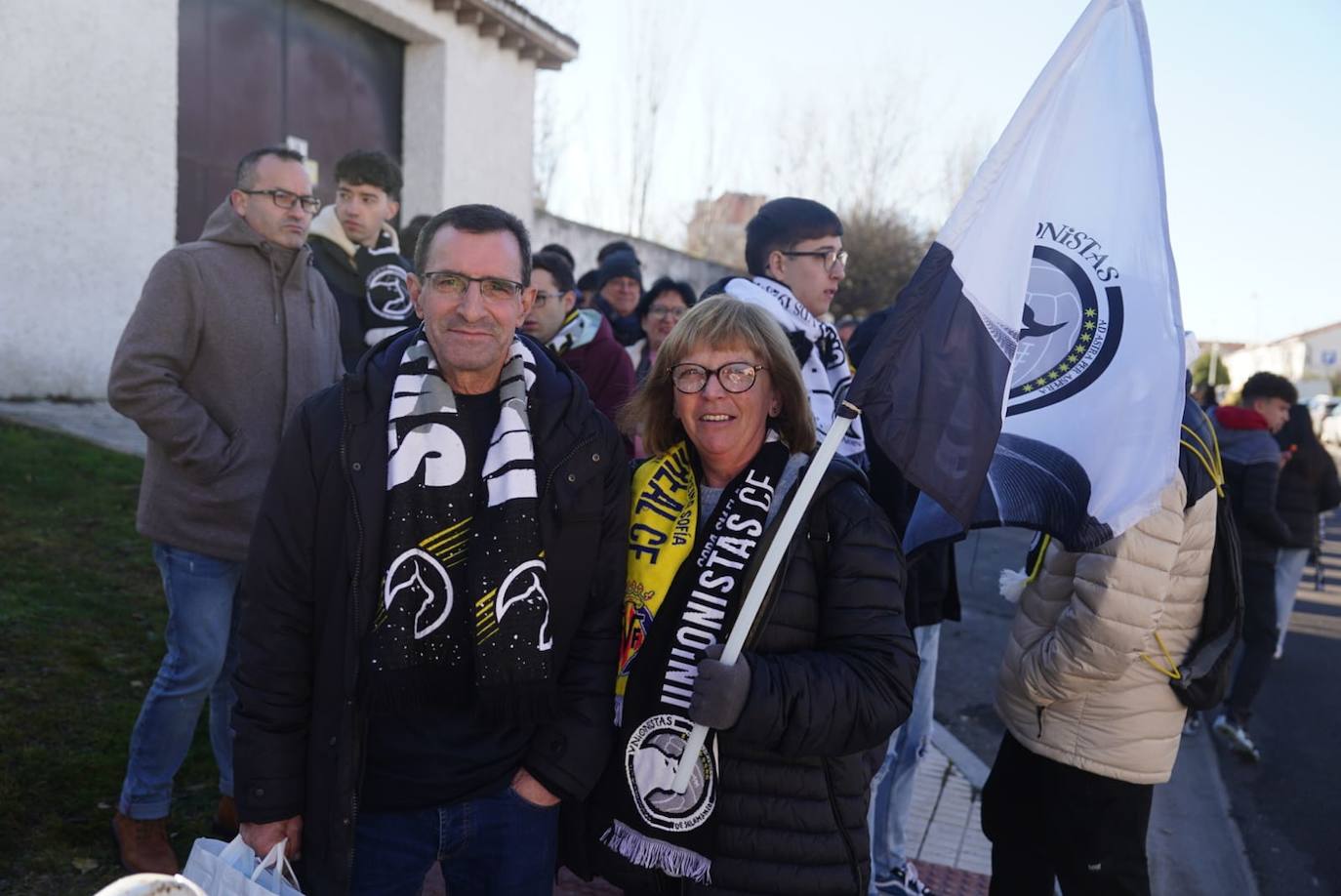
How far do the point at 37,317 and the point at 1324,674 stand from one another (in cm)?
1099

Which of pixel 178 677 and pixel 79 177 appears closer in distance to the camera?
pixel 178 677

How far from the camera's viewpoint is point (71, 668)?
175 inches

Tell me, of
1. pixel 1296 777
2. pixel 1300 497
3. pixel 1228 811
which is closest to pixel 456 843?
pixel 1228 811

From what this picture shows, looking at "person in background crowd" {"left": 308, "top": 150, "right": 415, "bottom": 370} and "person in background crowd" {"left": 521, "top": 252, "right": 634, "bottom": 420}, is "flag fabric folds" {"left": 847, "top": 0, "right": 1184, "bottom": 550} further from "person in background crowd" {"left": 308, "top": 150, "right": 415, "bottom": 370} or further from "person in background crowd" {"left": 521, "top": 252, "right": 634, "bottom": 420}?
"person in background crowd" {"left": 308, "top": 150, "right": 415, "bottom": 370}

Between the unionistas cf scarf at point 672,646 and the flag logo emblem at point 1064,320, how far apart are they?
78cm

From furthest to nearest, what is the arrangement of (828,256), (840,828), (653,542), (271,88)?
(271,88)
(828,256)
(653,542)
(840,828)

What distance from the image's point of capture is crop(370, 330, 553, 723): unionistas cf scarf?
2.15 metres

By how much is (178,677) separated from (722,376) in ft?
6.97

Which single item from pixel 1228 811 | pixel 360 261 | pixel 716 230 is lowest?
pixel 1228 811

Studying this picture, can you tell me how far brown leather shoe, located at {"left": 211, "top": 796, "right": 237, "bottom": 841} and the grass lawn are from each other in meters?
0.07

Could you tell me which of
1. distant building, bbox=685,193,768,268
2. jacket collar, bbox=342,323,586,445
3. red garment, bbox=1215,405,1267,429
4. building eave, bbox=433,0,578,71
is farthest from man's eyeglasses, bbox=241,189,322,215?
distant building, bbox=685,193,768,268

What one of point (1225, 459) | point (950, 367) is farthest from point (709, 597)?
point (1225, 459)

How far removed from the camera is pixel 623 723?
7.43 ft

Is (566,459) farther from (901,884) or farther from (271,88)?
(271,88)
